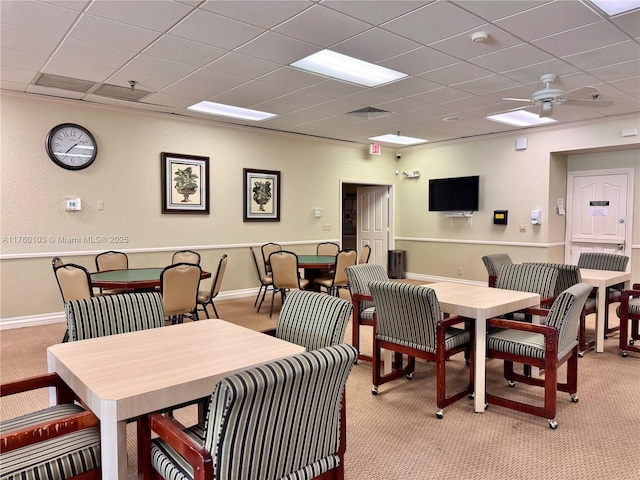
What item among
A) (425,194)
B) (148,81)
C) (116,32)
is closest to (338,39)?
(116,32)

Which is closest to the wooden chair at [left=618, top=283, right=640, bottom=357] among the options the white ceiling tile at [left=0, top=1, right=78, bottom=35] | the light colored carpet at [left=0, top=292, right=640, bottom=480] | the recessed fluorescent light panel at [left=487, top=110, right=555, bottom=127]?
the light colored carpet at [left=0, top=292, right=640, bottom=480]

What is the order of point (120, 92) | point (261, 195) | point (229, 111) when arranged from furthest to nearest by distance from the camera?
1. point (261, 195)
2. point (229, 111)
3. point (120, 92)

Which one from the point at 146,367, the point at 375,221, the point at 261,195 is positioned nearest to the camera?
the point at 146,367

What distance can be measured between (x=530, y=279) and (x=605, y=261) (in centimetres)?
186

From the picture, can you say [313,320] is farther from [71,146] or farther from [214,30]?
[71,146]

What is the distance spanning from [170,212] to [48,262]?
5.36 feet

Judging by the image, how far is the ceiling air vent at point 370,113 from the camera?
6.05 metres

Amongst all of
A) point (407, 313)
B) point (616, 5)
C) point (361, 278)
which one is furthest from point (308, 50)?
point (407, 313)

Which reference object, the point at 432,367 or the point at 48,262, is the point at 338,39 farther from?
the point at 48,262

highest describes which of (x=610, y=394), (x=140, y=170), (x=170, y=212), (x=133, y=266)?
(x=140, y=170)

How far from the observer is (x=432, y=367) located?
3.98 metres

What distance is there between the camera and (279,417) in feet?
4.72

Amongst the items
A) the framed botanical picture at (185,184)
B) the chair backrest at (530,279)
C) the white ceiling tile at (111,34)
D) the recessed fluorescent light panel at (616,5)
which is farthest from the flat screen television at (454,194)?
the white ceiling tile at (111,34)

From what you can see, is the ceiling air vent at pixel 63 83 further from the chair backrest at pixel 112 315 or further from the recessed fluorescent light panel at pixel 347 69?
the chair backrest at pixel 112 315
